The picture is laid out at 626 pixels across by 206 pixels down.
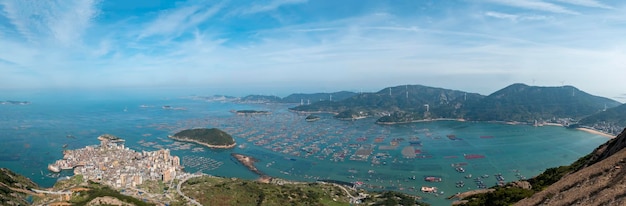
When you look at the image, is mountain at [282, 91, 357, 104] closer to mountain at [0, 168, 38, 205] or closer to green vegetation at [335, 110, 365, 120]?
green vegetation at [335, 110, 365, 120]

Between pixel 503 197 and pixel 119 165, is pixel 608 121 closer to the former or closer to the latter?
pixel 503 197

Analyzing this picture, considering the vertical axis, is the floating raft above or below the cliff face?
below

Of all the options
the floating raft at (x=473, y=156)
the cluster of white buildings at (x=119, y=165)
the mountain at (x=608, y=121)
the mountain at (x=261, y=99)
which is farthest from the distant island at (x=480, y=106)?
the cluster of white buildings at (x=119, y=165)

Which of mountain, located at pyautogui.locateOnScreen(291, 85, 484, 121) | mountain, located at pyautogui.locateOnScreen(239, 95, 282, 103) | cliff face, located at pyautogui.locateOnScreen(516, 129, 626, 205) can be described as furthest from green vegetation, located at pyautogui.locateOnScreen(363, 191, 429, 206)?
mountain, located at pyautogui.locateOnScreen(239, 95, 282, 103)

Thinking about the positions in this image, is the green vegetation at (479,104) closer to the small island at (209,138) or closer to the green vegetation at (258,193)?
the small island at (209,138)

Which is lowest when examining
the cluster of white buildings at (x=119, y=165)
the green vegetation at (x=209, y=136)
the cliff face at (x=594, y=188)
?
the cluster of white buildings at (x=119, y=165)

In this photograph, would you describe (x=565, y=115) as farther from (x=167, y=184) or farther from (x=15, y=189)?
(x=15, y=189)
